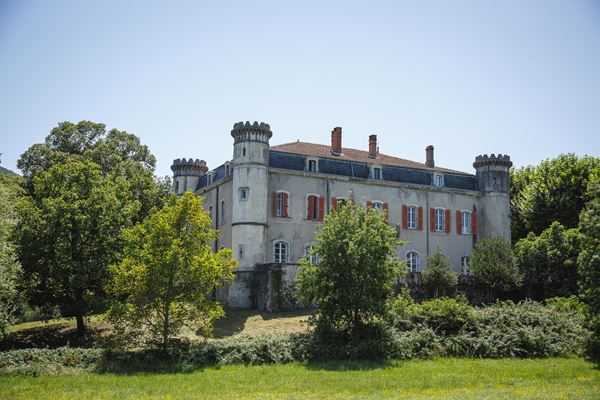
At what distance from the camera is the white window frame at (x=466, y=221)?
4006 cm

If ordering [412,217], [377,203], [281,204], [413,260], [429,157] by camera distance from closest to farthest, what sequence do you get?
[281,204], [377,203], [413,260], [412,217], [429,157]

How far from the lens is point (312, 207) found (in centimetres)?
3541

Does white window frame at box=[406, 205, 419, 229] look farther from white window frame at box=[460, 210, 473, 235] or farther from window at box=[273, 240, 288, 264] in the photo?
window at box=[273, 240, 288, 264]

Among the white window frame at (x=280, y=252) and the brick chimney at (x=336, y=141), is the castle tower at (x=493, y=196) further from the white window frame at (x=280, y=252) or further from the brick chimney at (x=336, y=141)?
the white window frame at (x=280, y=252)

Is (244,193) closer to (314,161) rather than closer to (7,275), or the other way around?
(314,161)

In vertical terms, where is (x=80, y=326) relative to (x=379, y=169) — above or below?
below

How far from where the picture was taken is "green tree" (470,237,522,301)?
31.8m

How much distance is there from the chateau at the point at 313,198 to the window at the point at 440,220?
2.6 inches

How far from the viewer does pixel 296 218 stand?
115ft

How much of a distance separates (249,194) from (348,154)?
8.80 metres

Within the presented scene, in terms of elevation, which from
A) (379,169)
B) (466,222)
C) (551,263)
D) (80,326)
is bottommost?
(80,326)

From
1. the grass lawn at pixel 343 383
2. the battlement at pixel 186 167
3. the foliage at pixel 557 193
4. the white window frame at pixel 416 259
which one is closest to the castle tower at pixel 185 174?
the battlement at pixel 186 167

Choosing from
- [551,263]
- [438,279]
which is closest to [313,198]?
[438,279]

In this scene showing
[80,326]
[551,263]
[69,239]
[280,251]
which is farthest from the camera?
[280,251]
